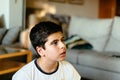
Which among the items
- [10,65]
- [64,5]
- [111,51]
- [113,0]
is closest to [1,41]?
[10,65]

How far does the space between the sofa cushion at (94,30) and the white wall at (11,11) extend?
1183 millimetres

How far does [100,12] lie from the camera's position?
6.76 metres

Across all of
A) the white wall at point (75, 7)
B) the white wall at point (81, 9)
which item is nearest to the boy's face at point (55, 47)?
the white wall at point (75, 7)

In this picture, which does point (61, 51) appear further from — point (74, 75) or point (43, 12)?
point (43, 12)

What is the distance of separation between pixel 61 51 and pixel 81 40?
239 cm

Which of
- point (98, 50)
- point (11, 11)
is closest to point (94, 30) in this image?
point (98, 50)

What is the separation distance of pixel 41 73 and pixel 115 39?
93.0 inches

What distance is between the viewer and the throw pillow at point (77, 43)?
355 cm

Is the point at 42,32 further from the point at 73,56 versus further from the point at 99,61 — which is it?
the point at 73,56

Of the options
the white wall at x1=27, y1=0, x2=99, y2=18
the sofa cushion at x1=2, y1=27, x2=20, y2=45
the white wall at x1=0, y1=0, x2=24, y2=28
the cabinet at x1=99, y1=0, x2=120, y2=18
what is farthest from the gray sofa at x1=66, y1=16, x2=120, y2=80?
the cabinet at x1=99, y1=0, x2=120, y2=18

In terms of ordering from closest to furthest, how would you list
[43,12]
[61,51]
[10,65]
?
[61,51]
[10,65]
[43,12]

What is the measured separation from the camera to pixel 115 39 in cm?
351

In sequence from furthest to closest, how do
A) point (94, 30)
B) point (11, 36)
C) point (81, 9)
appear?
1. point (81, 9)
2. point (11, 36)
3. point (94, 30)

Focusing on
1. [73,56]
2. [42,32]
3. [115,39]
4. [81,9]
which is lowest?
[73,56]
